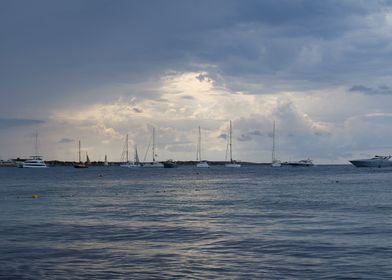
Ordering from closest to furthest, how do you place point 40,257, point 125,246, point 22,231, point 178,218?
1. point 40,257
2. point 125,246
3. point 22,231
4. point 178,218

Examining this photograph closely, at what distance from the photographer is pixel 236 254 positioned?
3122cm

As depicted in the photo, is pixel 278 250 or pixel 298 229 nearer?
pixel 278 250

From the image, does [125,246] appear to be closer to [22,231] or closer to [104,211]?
[22,231]

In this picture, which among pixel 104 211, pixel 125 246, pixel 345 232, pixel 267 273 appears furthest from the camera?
pixel 104 211

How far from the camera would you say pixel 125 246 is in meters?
34.1

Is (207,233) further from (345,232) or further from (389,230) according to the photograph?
(389,230)

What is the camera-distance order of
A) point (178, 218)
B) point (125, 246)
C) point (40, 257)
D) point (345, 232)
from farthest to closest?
point (178, 218), point (345, 232), point (125, 246), point (40, 257)

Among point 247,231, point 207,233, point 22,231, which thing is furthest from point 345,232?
point 22,231

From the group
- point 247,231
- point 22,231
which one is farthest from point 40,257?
point 247,231

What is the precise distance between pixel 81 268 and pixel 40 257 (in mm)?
4082

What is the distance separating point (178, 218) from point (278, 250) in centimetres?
1940

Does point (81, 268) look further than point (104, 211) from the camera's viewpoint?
No

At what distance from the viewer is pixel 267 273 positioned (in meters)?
26.4

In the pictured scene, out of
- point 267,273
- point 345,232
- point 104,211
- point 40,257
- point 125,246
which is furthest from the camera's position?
point 104,211
